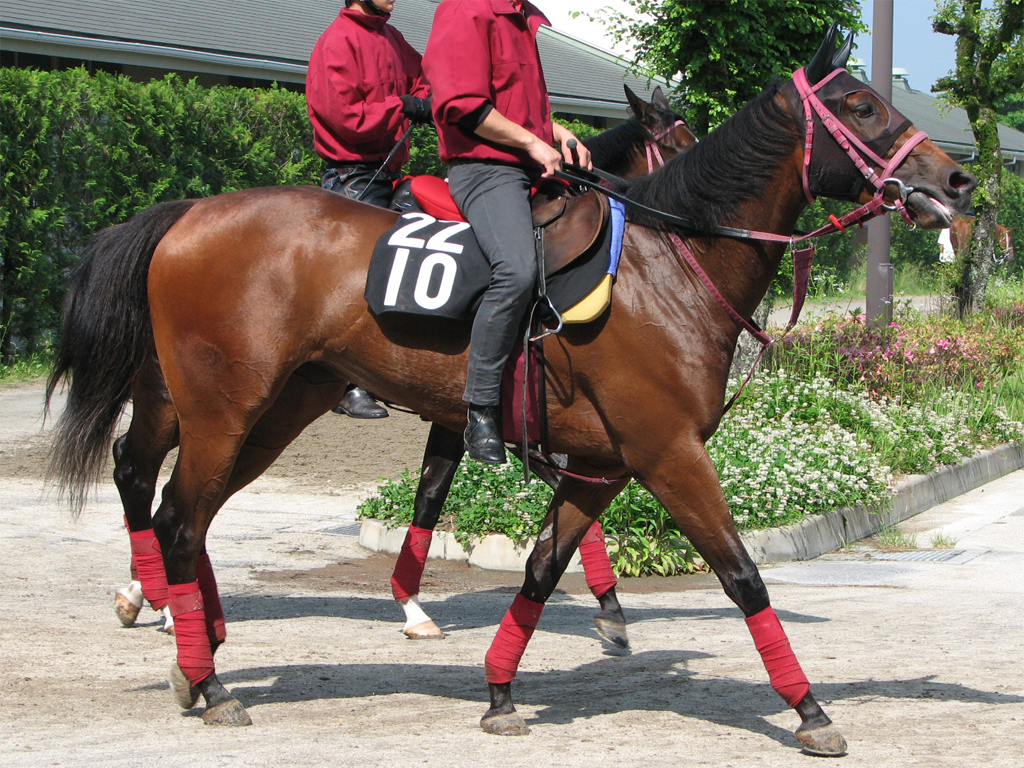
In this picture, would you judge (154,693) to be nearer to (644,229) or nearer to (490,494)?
(644,229)

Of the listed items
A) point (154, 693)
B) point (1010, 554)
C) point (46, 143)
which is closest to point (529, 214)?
point (154, 693)

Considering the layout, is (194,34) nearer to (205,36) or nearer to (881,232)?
(205,36)

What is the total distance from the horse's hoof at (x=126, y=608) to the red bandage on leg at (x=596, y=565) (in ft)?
7.32

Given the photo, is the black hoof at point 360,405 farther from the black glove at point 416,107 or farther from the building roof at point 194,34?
the building roof at point 194,34

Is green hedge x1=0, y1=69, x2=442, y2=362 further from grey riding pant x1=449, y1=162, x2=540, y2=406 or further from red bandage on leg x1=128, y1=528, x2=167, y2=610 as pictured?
grey riding pant x1=449, y1=162, x2=540, y2=406

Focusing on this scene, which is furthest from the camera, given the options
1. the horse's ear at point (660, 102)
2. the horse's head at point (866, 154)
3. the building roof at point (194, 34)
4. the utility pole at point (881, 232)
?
the building roof at point (194, 34)

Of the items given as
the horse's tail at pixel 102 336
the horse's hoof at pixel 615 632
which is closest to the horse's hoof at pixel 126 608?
the horse's tail at pixel 102 336

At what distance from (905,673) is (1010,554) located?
125 inches

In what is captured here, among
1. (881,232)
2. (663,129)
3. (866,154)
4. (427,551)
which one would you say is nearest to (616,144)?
(663,129)

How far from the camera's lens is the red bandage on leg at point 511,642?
14.4 feet

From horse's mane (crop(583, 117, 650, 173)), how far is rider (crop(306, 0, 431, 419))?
114cm

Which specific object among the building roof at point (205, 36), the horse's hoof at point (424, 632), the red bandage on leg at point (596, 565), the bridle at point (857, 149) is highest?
the bridle at point (857, 149)

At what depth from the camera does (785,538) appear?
7680 millimetres

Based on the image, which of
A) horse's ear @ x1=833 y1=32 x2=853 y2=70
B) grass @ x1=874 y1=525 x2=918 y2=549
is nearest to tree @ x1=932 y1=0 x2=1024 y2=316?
grass @ x1=874 y1=525 x2=918 y2=549
